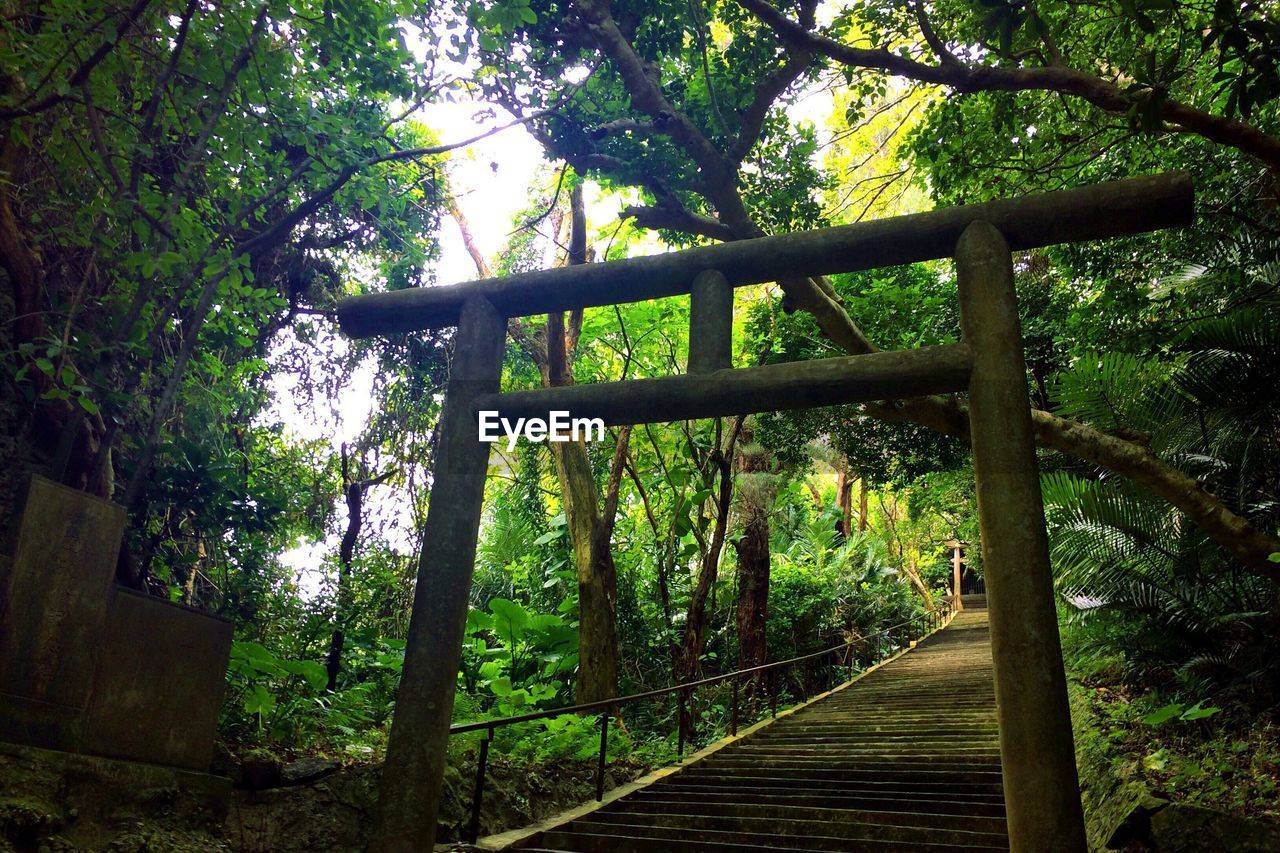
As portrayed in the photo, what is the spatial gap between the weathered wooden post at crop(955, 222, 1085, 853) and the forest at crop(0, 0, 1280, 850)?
104 cm

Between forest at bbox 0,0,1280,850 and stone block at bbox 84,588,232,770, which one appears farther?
forest at bbox 0,0,1280,850

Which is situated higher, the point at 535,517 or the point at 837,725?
the point at 535,517

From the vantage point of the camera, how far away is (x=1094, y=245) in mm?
7246

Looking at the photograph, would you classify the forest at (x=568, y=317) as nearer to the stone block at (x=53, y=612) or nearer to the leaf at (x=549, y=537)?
the stone block at (x=53, y=612)

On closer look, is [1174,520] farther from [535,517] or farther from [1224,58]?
[535,517]

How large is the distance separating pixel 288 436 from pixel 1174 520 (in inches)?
341

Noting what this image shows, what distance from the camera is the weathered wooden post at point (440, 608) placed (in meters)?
3.59

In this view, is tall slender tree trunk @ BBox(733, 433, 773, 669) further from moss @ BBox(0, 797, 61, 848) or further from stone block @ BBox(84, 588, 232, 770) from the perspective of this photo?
moss @ BBox(0, 797, 61, 848)

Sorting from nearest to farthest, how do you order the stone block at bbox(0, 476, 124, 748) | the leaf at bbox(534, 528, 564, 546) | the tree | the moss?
the moss, the stone block at bbox(0, 476, 124, 748), the tree, the leaf at bbox(534, 528, 564, 546)

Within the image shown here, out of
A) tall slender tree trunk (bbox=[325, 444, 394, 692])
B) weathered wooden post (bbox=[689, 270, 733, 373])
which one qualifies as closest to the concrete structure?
tall slender tree trunk (bbox=[325, 444, 394, 692])

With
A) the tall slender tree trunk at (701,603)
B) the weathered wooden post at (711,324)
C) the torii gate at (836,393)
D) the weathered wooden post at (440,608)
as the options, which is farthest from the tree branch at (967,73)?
the tall slender tree trunk at (701,603)

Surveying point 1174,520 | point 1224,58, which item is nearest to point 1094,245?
point 1174,520

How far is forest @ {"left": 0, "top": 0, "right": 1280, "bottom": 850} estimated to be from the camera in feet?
15.3

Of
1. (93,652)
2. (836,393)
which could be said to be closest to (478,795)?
(93,652)
